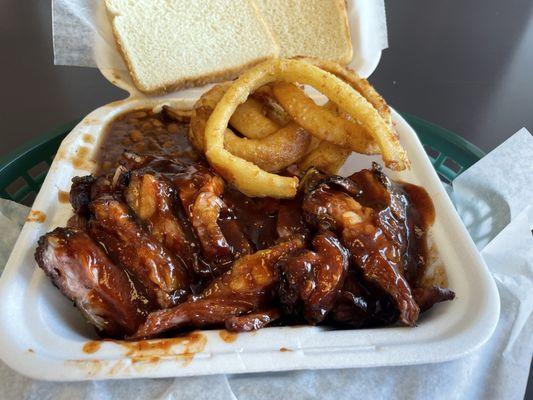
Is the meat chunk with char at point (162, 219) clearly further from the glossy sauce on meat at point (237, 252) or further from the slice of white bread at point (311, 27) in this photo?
the slice of white bread at point (311, 27)

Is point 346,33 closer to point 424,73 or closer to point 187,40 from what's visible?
point 187,40

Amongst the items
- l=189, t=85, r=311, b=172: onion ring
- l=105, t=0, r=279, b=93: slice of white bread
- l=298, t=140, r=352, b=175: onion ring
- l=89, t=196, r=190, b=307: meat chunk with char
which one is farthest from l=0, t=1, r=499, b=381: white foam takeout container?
l=105, t=0, r=279, b=93: slice of white bread

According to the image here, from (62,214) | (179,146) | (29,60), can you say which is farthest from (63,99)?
(62,214)

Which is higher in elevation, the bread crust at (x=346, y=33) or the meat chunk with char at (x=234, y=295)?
the bread crust at (x=346, y=33)

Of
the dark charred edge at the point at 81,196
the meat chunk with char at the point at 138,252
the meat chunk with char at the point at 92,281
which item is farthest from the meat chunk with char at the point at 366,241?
the dark charred edge at the point at 81,196

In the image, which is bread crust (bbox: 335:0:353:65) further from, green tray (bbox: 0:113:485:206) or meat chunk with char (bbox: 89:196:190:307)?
meat chunk with char (bbox: 89:196:190:307)

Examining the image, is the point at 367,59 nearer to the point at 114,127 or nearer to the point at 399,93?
the point at 399,93
